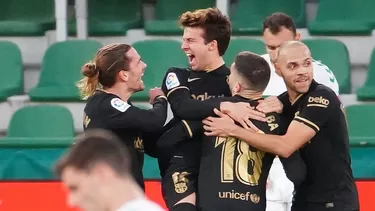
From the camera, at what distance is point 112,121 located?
4.60 m

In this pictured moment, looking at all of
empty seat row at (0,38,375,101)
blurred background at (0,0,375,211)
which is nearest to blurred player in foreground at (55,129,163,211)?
blurred background at (0,0,375,211)

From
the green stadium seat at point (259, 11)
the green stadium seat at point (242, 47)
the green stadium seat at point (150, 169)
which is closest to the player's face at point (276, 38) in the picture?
the green stadium seat at point (150, 169)

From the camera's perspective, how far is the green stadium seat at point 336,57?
27.2ft

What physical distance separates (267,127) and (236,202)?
387 millimetres

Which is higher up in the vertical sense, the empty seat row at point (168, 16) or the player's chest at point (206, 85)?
the player's chest at point (206, 85)

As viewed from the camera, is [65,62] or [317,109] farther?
[65,62]

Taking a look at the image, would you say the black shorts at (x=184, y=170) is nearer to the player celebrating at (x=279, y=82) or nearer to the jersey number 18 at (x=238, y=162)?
the jersey number 18 at (x=238, y=162)

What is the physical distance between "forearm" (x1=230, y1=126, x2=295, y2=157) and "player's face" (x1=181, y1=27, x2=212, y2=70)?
418mm

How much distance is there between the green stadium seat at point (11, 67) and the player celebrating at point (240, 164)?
4.71 meters

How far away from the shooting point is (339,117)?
4555mm

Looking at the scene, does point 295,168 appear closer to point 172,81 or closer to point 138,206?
point 172,81

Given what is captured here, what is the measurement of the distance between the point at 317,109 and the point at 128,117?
0.91m

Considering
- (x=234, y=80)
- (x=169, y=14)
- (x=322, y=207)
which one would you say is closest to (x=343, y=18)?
(x=169, y=14)

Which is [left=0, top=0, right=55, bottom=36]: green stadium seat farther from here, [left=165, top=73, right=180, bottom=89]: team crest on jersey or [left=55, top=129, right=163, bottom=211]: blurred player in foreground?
[left=55, top=129, right=163, bottom=211]: blurred player in foreground
